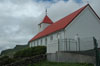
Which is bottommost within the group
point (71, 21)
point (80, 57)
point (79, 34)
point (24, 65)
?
point (24, 65)

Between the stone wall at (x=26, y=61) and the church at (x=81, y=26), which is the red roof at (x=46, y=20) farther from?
the stone wall at (x=26, y=61)

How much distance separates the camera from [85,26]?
977 inches

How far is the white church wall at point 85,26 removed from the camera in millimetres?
23706

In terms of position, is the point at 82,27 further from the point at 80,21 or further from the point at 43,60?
the point at 43,60

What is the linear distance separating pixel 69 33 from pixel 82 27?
8.20ft

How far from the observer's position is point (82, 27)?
24.5 metres

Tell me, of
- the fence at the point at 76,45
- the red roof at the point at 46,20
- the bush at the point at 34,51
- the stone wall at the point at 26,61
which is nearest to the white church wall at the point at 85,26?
the fence at the point at 76,45

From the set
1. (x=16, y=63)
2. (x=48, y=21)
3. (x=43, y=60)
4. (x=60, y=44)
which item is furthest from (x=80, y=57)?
(x=48, y=21)

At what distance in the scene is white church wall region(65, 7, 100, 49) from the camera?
23706mm

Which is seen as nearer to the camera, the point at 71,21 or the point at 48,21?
the point at 71,21

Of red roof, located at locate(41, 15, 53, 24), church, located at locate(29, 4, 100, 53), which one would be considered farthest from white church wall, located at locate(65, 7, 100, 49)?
red roof, located at locate(41, 15, 53, 24)

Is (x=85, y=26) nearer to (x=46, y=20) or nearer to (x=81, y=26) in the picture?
(x=81, y=26)

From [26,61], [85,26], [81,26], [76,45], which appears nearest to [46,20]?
[85,26]

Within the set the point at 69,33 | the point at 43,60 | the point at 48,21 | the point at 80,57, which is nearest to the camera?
the point at 80,57
